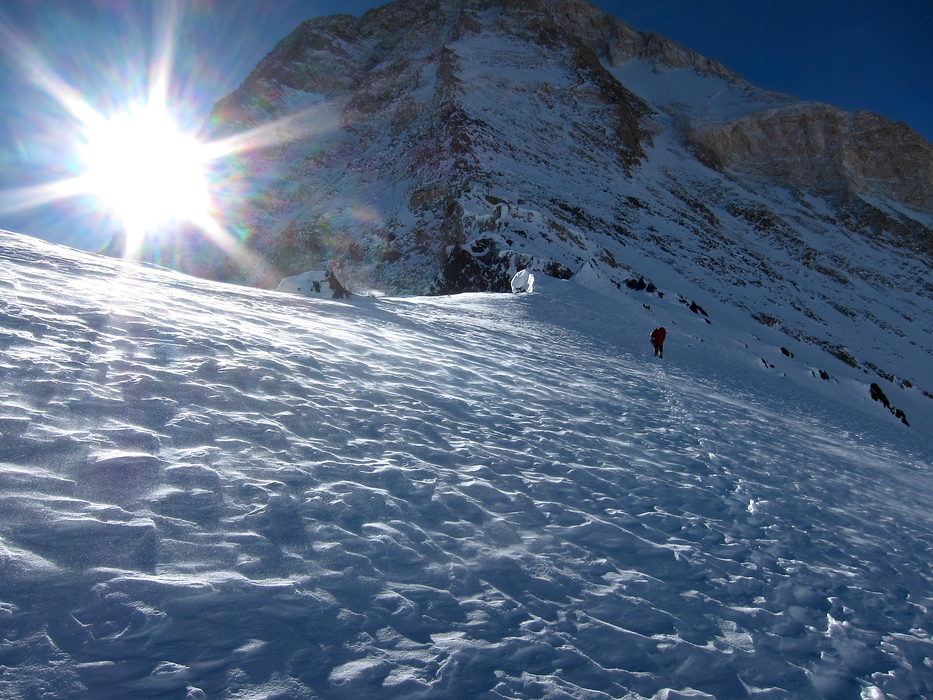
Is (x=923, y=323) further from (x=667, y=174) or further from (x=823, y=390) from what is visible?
(x=823, y=390)

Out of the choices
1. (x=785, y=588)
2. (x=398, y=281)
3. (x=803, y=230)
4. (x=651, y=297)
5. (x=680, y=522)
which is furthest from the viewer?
(x=803, y=230)

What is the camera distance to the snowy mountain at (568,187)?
29.6 metres

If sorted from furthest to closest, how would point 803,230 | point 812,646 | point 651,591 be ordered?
point 803,230
point 651,591
point 812,646

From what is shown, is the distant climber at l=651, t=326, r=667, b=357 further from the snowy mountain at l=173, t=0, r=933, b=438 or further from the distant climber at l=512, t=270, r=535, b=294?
the distant climber at l=512, t=270, r=535, b=294

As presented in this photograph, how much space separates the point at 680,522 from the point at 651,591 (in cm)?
120

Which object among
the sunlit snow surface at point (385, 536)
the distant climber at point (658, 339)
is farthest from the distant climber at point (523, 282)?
the sunlit snow surface at point (385, 536)

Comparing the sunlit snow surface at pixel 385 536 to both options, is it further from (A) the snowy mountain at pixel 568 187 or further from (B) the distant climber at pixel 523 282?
(A) the snowy mountain at pixel 568 187

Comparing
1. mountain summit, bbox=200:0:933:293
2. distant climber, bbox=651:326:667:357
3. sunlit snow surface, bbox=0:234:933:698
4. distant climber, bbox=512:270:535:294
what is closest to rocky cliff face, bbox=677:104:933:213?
mountain summit, bbox=200:0:933:293

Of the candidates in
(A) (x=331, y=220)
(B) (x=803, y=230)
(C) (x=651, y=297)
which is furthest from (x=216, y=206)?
(B) (x=803, y=230)

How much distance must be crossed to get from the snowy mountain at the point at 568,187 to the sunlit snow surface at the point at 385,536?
45.0ft

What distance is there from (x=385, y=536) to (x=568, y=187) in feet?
138

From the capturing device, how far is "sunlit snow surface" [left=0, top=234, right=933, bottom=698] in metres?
2.37

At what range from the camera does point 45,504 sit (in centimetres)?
284

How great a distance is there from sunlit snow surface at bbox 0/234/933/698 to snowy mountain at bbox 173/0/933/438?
13706 millimetres
